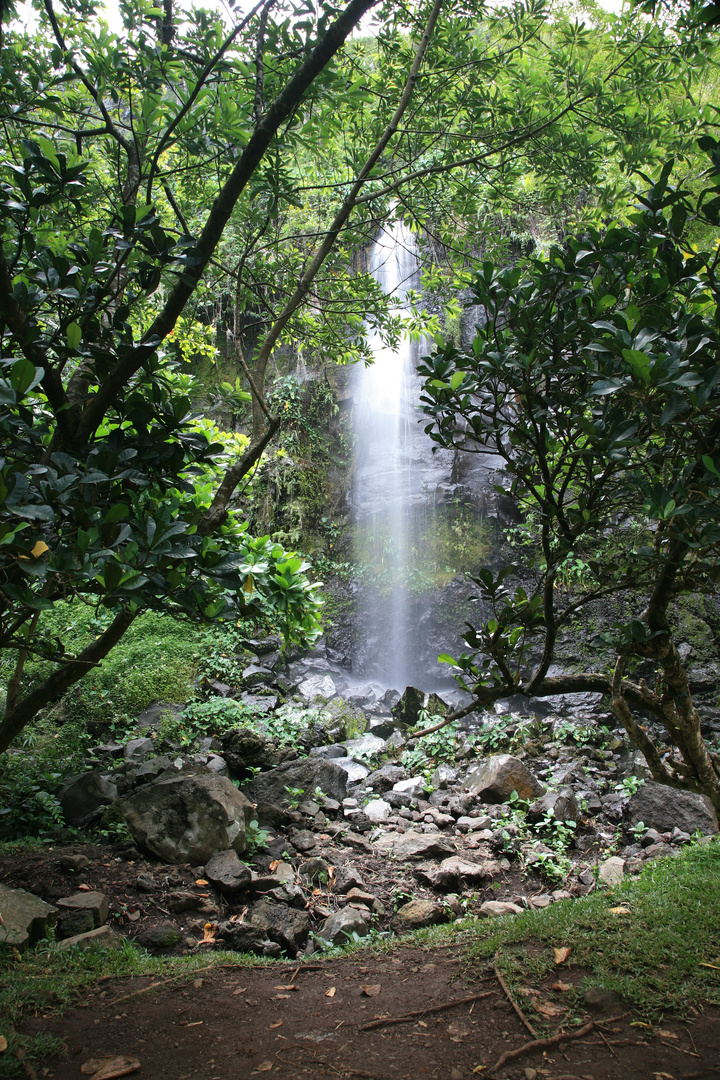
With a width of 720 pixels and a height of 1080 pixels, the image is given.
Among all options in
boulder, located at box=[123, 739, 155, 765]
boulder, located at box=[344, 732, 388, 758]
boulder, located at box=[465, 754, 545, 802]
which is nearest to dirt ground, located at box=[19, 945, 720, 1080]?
boulder, located at box=[123, 739, 155, 765]

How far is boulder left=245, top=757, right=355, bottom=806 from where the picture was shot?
5.00 metres

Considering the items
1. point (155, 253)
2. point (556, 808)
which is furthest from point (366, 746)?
point (155, 253)

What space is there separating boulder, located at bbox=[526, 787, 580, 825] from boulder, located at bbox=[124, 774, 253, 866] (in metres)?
2.58

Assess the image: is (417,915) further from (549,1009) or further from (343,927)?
(549,1009)

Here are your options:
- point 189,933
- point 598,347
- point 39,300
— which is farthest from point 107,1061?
point 598,347

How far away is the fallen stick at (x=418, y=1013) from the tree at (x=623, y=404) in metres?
1.03

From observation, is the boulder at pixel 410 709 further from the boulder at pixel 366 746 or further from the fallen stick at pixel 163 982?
the fallen stick at pixel 163 982

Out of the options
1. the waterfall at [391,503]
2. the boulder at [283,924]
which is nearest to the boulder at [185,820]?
the boulder at [283,924]

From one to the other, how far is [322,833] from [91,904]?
7.12ft

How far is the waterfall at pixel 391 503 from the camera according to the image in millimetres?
11711

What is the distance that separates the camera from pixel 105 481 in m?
1.90

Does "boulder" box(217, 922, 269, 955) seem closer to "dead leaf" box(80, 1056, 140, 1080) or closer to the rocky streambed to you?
the rocky streambed

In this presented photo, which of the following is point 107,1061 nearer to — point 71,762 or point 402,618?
point 71,762

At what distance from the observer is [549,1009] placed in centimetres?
191
